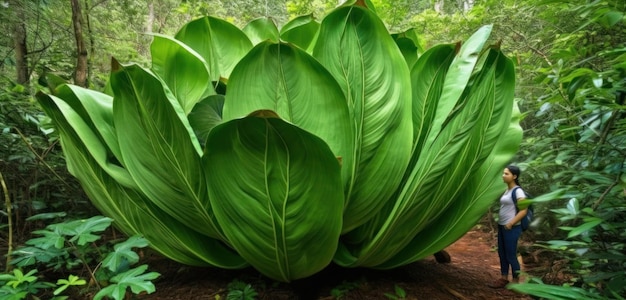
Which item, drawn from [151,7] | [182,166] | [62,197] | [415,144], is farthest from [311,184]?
[151,7]

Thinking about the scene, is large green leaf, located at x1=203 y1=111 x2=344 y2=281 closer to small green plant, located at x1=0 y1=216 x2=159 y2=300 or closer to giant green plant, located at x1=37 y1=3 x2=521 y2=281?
giant green plant, located at x1=37 y1=3 x2=521 y2=281

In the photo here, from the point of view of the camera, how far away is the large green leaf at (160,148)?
1.31 meters

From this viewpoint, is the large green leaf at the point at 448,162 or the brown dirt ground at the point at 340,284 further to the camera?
the brown dirt ground at the point at 340,284

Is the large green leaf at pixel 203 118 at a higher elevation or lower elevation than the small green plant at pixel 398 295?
higher

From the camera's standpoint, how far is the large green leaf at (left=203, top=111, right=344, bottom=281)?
1.14m

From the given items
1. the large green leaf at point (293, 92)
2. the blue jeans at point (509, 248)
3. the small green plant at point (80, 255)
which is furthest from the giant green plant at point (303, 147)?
the blue jeans at point (509, 248)

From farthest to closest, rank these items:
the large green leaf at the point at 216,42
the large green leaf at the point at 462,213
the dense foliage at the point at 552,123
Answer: the large green leaf at the point at 216,42
the large green leaf at the point at 462,213
the dense foliage at the point at 552,123

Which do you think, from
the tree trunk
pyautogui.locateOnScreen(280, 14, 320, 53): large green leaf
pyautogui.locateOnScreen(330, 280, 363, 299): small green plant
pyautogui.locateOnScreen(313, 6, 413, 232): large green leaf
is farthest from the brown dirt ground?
the tree trunk

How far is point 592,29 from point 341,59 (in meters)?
2.12

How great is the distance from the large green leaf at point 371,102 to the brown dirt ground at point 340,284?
429 mm

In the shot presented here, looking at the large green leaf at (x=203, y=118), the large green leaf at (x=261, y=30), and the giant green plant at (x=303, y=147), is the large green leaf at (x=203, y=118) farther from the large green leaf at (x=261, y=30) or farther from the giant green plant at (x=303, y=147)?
the large green leaf at (x=261, y=30)

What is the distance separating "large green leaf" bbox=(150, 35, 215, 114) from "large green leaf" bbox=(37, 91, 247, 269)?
40 centimetres

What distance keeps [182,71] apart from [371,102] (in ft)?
2.92

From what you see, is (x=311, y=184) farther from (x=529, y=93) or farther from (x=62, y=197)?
(x=529, y=93)
